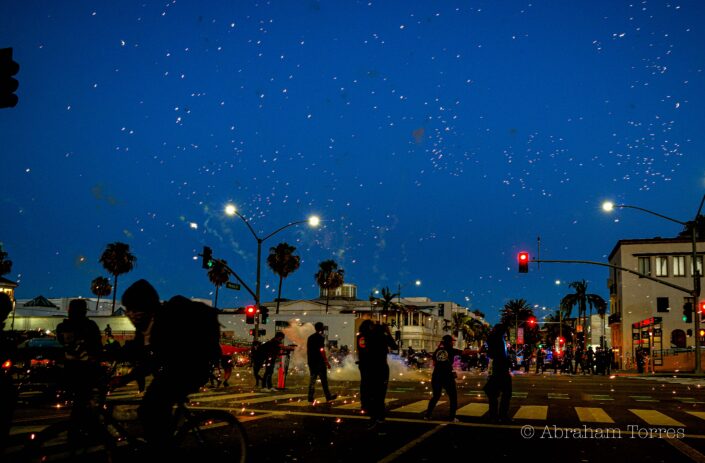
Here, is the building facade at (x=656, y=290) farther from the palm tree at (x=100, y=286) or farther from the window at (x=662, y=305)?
the palm tree at (x=100, y=286)

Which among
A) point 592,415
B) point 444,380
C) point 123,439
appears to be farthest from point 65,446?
point 592,415

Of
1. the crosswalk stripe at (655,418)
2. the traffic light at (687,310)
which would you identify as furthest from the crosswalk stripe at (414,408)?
the traffic light at (687,310)

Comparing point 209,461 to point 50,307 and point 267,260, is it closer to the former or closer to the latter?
point 267,260

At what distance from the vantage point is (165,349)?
5230mm

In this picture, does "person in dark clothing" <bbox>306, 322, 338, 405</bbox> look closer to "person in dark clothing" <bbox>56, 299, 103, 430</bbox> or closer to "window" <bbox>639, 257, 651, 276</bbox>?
"person in dark clothing" <bbox>56, 299, 103, 430</bbox>

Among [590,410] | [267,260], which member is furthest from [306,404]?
[267,260]

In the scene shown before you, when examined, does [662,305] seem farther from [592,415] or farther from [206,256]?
[592,415]

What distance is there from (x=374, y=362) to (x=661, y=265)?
206ft

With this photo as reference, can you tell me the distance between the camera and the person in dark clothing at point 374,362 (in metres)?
10.6

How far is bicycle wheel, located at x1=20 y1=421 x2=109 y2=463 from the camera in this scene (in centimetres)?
492

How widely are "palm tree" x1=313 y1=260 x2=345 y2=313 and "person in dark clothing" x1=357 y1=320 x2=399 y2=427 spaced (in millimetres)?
84970

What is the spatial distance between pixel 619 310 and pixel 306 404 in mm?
62809

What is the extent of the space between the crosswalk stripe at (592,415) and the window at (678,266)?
56.5 m

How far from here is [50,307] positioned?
93125mm
